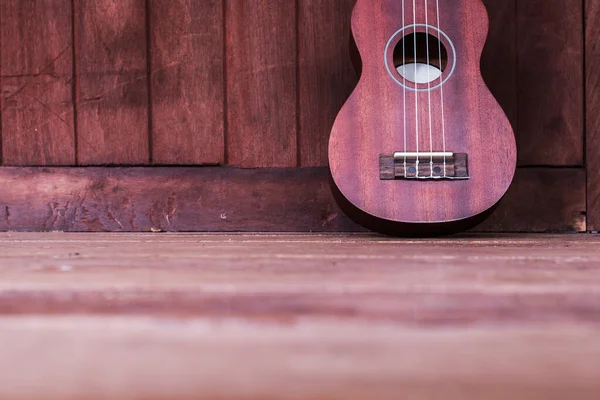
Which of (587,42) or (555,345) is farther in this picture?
(587,42)

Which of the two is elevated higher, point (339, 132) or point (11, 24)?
point (11, 24)

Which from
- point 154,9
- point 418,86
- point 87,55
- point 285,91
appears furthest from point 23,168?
point 418,86

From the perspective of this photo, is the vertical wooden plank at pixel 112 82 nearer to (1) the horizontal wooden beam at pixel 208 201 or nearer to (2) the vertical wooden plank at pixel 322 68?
(1) the horizontal wooden beam at pixel 208 201

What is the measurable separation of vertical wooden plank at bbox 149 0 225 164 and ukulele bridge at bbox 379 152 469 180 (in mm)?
446

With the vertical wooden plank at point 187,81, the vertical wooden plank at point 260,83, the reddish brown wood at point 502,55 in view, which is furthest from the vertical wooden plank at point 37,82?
the reddish brown wood at point 502,55

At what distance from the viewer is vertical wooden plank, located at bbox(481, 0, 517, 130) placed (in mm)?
1180

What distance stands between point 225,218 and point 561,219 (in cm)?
77

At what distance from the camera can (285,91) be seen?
3.98 ft

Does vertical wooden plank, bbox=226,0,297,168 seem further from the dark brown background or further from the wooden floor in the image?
the wooden floor

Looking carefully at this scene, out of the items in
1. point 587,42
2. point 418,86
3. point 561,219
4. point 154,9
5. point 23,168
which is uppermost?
point 154,9

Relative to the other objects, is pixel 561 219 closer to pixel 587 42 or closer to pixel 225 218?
pixel 587 42

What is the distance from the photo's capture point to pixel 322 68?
1.21 meters

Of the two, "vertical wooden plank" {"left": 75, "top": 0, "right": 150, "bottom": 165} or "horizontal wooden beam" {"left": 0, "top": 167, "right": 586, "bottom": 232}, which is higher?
"vertical wooden plank" {"left": 75, "top": 0, "right": 150, "bottom": 165}

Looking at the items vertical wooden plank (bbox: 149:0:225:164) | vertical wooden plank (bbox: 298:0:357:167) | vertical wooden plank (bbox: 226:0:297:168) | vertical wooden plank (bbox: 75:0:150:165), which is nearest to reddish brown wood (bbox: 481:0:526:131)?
vertical wooden plank (bbox: 298:0:357:167)
